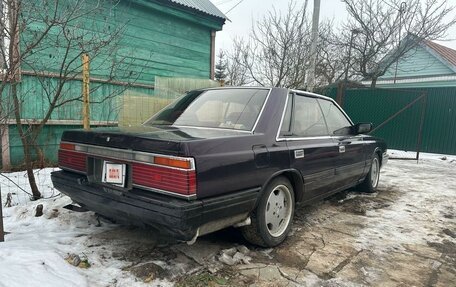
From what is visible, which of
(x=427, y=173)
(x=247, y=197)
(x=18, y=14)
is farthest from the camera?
(x=427, y=173)

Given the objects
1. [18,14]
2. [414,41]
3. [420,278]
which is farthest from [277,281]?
[414,41]

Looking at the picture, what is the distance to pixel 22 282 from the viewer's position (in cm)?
220

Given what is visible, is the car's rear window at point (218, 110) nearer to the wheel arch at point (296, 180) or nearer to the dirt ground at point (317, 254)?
the wheel arch at point (296, 180)

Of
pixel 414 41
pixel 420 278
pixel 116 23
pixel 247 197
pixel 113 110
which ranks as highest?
pixel 414 41

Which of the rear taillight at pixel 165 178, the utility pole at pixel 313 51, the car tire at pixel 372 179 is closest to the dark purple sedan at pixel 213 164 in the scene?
the rear taillight at pixel 165 178

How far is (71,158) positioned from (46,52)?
4256 mm

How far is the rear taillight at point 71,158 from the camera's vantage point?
2992 mm

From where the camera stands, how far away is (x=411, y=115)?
39.1ft

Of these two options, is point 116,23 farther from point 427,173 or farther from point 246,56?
point 427,173

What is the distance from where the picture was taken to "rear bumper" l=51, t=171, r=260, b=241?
229 centimetres

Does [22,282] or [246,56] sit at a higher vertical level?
[246,56]

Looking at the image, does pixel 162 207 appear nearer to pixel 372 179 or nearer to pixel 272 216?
pixel 272 216

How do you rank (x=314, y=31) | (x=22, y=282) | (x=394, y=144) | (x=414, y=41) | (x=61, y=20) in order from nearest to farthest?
(x=22, y=282) < (x=61, y=20) < (x=314, y=31) < (x=394, y=144) < (x=414, y=41)

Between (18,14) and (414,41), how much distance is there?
1485cm
